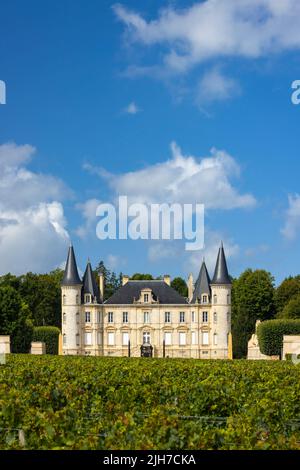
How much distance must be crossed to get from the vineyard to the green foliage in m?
40.6

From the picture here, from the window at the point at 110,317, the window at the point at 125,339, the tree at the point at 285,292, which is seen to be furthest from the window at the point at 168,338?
→ the tree at the point at 285,292

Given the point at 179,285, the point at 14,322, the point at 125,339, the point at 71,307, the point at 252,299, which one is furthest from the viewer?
the point at 179,285

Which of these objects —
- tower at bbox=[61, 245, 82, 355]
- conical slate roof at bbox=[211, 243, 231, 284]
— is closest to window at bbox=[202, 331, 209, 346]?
conical slate roof at bbox=[211, 243, 231, 284]

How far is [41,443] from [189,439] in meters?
2.09

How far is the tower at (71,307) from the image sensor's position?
234 feet

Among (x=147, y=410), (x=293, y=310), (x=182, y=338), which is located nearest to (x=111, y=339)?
(x=182, y=338)

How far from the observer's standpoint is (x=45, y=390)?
49.3 ft

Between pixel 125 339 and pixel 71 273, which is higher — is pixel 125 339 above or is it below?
below

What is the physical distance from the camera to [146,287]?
74.4m

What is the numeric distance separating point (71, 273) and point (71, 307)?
3120mm

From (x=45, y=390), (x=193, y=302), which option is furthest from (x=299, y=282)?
(x=45, y=390)

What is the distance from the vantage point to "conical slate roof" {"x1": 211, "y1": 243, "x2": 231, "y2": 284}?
2817 inches

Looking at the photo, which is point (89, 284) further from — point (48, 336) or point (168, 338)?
point (168, 338)

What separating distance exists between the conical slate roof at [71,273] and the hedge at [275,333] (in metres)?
19.4
